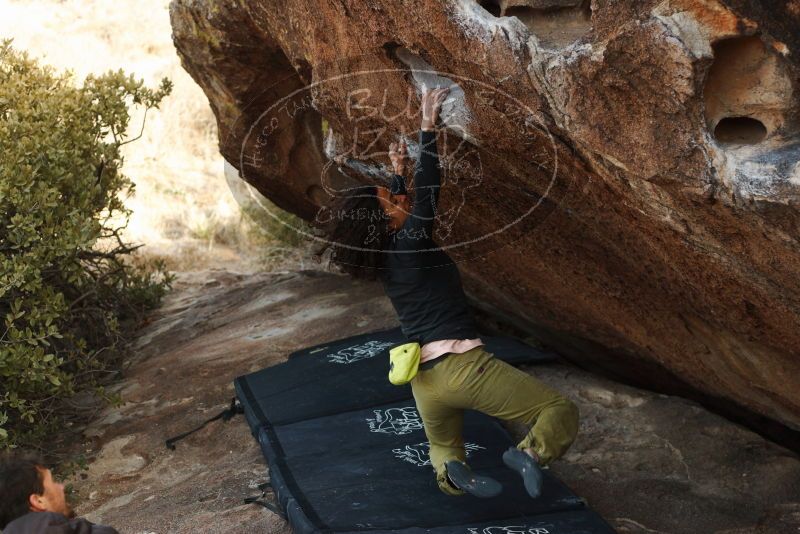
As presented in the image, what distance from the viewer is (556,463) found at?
476 centimetres

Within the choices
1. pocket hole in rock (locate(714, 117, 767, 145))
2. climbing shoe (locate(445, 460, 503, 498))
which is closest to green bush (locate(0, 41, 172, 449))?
climbing shoe (locate(445, 460, 503, 498))

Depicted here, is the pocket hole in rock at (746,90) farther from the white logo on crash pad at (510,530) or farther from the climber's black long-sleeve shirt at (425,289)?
the white logo on crash pad at (510,530)

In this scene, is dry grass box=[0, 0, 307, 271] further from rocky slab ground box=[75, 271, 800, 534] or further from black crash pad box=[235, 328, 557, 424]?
black crash pad box=[235, 328, 557, 424]

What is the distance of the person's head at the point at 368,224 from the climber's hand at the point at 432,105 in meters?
0.29

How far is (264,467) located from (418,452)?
0.77 metres

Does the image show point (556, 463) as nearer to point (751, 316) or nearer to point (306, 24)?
point (751, 316)

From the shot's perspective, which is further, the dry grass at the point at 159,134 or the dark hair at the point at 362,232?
the dry grass at the point at 159,134

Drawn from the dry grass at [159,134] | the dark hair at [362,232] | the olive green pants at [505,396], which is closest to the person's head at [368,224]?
the dark hair at [362,232]

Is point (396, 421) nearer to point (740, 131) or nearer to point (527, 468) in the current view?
point (527, 468)

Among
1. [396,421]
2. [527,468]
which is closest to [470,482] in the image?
[527,468]

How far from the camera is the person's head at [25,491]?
9.18 feet

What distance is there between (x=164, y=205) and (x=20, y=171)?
240 inches

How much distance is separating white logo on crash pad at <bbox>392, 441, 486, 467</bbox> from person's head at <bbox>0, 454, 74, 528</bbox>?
190cm

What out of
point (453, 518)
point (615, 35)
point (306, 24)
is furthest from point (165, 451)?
point (615, 35)
